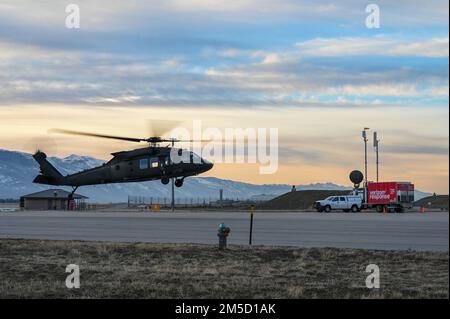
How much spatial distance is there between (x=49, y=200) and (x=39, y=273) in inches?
4085

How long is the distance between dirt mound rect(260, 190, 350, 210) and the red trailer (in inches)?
1069

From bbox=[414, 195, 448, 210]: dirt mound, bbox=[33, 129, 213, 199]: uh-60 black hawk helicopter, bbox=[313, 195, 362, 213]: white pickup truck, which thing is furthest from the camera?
bbox=[414, 195, 448, 210]: dirt mound

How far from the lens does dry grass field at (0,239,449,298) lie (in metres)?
14.0

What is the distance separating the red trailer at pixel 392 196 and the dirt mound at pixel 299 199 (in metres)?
27.1

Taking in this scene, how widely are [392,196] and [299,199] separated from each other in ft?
118

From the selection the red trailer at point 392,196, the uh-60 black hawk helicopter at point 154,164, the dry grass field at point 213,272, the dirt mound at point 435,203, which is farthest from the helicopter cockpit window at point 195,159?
the dirt mound at point 435,203

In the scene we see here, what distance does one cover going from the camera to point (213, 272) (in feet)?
55.9

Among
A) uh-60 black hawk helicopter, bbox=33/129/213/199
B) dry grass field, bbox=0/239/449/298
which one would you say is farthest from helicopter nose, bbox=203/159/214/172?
dry grass field, bbox=0/239/449/298

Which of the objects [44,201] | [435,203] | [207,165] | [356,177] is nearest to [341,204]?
[356,177]

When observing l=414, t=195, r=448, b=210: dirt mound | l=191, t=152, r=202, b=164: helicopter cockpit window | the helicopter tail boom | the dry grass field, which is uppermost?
l=191, t=152, r=202, b=164: helicopter cockpit window

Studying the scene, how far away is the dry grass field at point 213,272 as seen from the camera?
14.0 meters

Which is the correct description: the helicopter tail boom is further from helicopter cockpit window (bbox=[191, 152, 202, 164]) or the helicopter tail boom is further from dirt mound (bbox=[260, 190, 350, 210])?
dirt mound (bbox=[260, 190, 350, 210])

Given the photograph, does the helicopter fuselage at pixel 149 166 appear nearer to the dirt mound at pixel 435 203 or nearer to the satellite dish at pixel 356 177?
the satellite dish at pixel 356 177
